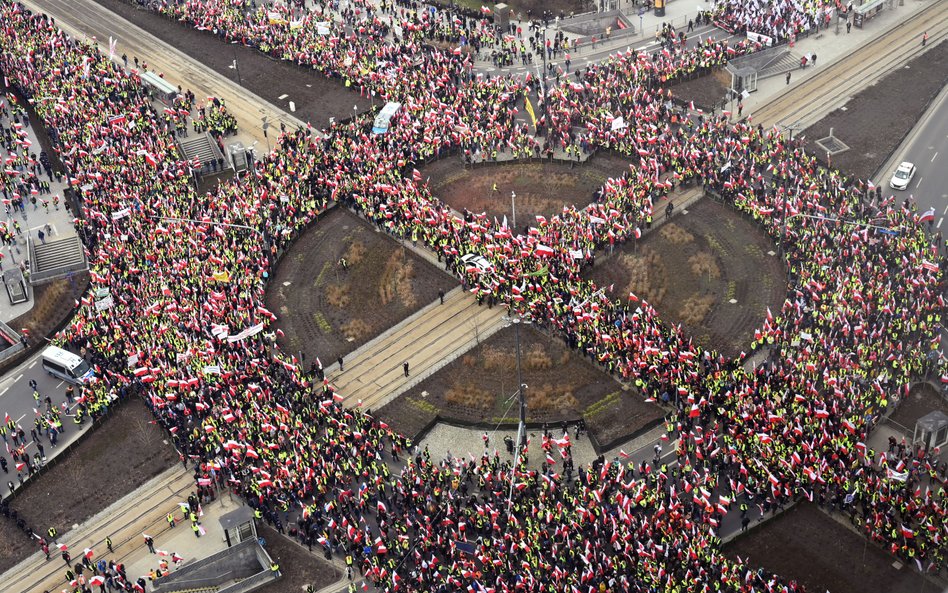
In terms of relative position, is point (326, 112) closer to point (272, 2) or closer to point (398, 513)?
point (272, 2)

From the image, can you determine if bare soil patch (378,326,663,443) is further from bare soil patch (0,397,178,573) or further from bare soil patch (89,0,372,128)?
bare soil patch (89,0,372,128)

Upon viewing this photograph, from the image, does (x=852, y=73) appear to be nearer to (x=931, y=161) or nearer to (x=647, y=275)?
(x=931, y=161)

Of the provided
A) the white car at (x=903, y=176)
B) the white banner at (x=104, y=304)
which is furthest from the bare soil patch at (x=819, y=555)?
the white banner at (x=104, y=304)

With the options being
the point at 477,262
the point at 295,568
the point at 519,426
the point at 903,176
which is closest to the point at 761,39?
the point at 903,176

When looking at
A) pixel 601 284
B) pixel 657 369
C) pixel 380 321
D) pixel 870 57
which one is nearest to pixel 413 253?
pixel 380 321

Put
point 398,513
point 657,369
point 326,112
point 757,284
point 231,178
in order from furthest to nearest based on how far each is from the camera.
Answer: point 326,112
point 231,178
point 757,284
point 657,369
point 398,513

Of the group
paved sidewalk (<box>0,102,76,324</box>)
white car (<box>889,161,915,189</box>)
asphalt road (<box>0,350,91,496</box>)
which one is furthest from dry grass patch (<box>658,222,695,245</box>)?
paved sidewalk (<box>0,102,76,324</box>)
